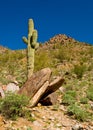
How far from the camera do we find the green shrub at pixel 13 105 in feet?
31.3

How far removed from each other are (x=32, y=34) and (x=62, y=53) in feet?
41.4

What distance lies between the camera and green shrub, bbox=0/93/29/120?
31.3 ft

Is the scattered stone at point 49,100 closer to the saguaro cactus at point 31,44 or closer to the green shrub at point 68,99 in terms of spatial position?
the green shrub at point 68,99

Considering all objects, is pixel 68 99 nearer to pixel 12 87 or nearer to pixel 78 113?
pixel 78 113

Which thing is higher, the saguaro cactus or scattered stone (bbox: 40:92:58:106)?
the saguaro cactus

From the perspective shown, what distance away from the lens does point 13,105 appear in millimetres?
9578

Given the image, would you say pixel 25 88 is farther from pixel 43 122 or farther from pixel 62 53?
pixel 62 53

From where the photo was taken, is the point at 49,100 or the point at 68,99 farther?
the point at 68,99

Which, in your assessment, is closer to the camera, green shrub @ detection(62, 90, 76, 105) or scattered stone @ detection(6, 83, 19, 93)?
green shrub @ detection(62, 90, 76, 105)

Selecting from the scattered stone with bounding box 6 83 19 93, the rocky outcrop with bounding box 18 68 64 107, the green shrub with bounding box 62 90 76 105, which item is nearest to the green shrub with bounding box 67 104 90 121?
the green shrub with bounding box 62 90 76 105

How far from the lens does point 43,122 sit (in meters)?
9.57

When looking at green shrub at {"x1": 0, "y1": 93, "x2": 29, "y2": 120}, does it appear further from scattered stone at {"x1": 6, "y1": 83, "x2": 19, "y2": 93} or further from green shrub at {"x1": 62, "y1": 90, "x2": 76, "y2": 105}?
scattered stone at {"x1": 6, "y1": 83, "x2": 19, "y2": 93}

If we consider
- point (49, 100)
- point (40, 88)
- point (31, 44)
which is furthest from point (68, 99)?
point (31, 44)

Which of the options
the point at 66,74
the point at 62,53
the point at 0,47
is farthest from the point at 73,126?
the point at 0,47
